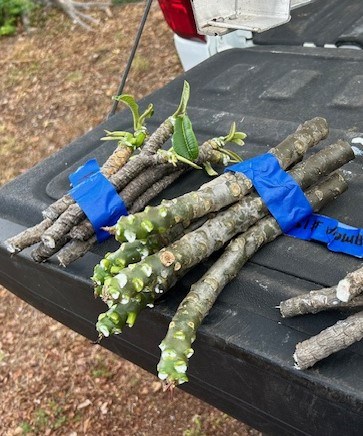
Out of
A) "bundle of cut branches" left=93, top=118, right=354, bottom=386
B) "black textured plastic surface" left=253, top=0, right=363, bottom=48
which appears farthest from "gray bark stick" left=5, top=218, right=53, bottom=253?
"black textured plastic surface" left=253, top=0, right=363, bottom=48

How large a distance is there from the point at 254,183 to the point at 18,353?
2.06m

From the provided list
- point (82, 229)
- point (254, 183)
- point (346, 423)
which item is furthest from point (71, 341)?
point (346, 423)

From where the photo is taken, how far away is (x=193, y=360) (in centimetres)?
156

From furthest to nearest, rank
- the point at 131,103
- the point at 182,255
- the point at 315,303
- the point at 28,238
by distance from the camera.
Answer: the point at 131,103 < the point at 28,238 < the point at 182,255 < the point at 315,303

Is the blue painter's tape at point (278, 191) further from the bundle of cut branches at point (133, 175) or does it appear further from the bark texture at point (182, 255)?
the bundle of cut branches at point (133, 175)

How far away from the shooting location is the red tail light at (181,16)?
2779mm

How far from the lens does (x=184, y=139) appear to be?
1778mm

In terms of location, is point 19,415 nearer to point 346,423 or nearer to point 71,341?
point 71,341

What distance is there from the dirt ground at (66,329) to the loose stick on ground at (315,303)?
1.39 metres

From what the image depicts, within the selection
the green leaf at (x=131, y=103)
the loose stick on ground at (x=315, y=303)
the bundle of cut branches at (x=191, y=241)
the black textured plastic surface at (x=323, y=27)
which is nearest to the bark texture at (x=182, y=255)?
the bundle of cut branches at (x=191, y=241)

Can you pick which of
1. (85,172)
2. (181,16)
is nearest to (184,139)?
(85,172)

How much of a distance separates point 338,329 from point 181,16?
2000mm

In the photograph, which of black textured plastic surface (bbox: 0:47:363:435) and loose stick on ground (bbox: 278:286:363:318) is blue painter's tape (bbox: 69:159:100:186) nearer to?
black textured plastic surface (bbox: 0:47:363:435)

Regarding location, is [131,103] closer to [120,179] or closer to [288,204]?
[120,179]
